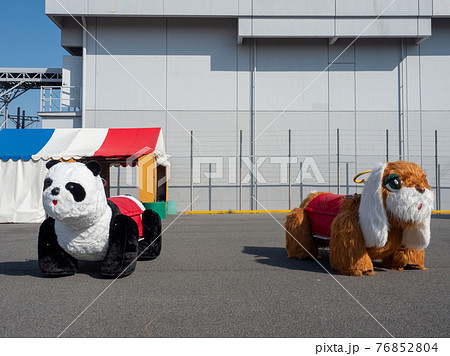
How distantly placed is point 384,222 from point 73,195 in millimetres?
3260

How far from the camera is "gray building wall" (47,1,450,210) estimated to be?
50.8 feet

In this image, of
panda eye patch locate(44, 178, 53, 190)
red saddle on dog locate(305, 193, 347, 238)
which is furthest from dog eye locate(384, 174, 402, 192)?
panda eye patch locate(44, 178, 53, 190)

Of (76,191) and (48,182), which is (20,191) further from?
(76,191)

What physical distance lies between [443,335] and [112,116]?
15085 millimetres

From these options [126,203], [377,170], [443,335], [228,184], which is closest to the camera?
[443,335]

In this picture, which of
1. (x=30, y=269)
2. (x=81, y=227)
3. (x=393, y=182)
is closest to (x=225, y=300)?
(x=81, y=227)

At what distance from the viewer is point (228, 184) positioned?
50.8ft

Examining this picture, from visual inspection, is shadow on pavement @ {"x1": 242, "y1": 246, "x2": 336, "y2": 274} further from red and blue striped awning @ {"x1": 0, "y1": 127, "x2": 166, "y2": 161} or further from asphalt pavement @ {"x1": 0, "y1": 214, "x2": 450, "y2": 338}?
red and blue striped awning @ {"x1": 0, "y1": 127, "x2": 166, "y2": 161}

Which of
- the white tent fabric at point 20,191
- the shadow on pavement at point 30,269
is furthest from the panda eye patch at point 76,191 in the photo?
the white tent fabric at point 20,191

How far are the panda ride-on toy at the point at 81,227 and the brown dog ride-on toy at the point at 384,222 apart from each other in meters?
2.42

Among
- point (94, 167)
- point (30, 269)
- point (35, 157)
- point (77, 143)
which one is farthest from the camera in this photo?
point (77, 143)

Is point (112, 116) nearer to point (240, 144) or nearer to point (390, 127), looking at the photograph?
point (240, 144)

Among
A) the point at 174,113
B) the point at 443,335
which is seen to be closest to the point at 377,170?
the point at 443,335

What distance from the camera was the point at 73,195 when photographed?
12.4ft
